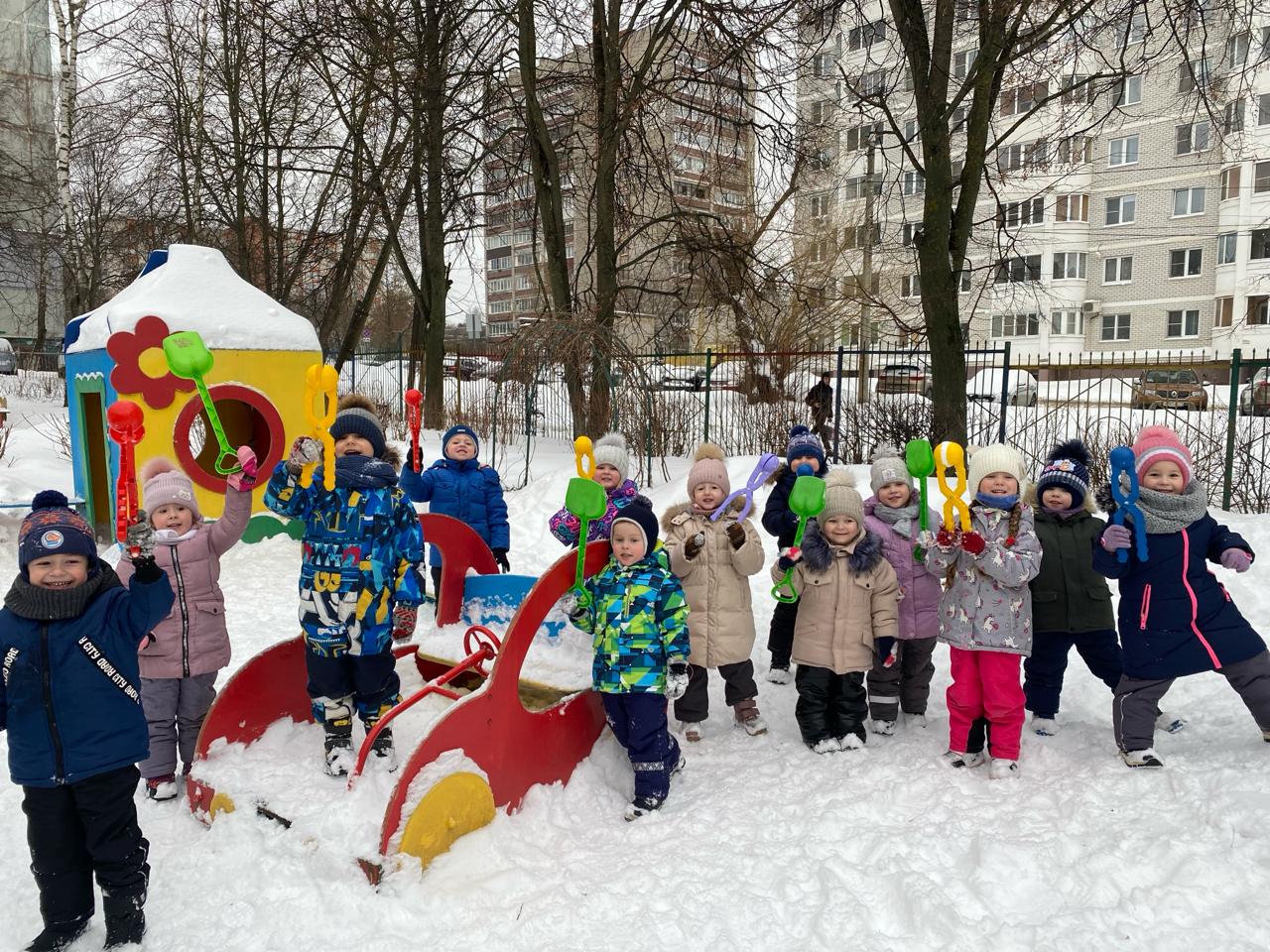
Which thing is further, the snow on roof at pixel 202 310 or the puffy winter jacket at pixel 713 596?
the snow on roof at pixel 202 310

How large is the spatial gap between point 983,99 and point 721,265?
12.8ft

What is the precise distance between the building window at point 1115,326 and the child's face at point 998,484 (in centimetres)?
3645

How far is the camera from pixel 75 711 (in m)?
2.52

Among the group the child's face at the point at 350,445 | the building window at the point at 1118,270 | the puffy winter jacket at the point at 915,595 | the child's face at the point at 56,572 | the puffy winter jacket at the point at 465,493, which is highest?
the building window at the point at 1118,270

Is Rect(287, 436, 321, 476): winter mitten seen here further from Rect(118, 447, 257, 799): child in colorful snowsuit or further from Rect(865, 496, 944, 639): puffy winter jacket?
Rect(865, 496, 944, 639): puffy winter jacket

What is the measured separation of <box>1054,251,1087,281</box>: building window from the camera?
34.8m

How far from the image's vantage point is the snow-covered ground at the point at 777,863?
266 cm

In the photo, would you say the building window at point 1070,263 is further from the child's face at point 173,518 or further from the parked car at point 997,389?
the child's face at point 173,518

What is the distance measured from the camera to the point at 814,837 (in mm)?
3186

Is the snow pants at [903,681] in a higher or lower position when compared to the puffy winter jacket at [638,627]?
lower

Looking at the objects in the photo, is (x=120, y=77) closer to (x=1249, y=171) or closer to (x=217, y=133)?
(x=217, y=133)

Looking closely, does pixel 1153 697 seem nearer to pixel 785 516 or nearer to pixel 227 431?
pixel 785 516

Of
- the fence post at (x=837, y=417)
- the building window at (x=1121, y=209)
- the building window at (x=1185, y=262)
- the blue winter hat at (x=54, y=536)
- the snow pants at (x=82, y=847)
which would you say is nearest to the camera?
the blue winter hat at (x=54, y=536)

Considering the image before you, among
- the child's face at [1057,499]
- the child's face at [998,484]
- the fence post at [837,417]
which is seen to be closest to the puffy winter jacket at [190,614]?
the child's face at [998,484]
